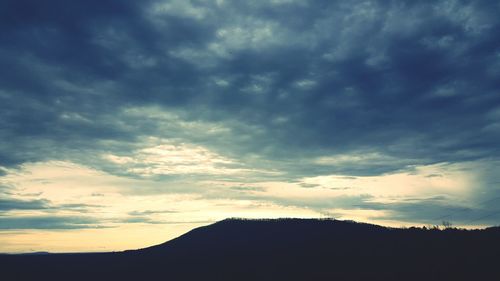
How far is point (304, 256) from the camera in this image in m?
83.1

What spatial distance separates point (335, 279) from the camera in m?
61.7

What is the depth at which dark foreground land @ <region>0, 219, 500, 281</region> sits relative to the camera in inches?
2425

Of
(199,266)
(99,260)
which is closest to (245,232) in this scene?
(199,266)

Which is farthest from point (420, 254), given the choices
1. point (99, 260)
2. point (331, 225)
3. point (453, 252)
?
point (99, 260)

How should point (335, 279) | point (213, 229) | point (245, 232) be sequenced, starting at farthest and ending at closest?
point (213, 229), point (245, 232), point (335, 279)

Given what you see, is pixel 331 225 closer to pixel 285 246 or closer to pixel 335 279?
pixel 285 246

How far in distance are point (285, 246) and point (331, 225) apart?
20.8m

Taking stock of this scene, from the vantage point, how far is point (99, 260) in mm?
112125

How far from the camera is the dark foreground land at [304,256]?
202 feet

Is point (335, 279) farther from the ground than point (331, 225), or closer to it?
closer to it

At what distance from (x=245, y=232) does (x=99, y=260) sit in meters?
43.0

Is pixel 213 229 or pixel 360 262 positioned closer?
pixel 360 262

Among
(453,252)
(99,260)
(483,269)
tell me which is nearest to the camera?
(483,269)

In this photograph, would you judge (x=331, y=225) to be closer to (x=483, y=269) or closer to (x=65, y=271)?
(x=483, y=269)
